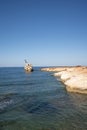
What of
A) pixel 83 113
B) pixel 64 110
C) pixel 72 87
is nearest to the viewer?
pixel 83 113

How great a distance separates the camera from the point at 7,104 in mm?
22391

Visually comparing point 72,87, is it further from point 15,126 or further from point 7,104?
point 15,126

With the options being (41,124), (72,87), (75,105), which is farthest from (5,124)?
(72,87)

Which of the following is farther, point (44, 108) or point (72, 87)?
point (72, 87)

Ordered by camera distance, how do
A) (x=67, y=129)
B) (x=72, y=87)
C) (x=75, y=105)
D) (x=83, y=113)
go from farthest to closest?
1. (x=72, y=87)
2. (x=75, y=105)
3. (x=83, y=113)
4. (x=67, y=129)

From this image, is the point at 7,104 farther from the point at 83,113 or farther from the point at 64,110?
the point at 83,113

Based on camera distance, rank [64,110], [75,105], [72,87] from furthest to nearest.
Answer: [72,87], [75,105], [64,110]

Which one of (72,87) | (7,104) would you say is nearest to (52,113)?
(7,104)

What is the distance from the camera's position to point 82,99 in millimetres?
25234

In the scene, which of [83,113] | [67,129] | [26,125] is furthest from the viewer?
[83,113]

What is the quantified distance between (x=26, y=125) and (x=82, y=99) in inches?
479

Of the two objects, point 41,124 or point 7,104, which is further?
point 7,104

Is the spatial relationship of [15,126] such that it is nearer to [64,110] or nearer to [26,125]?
[26,125]

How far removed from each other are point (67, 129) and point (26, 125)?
12.1 ft
